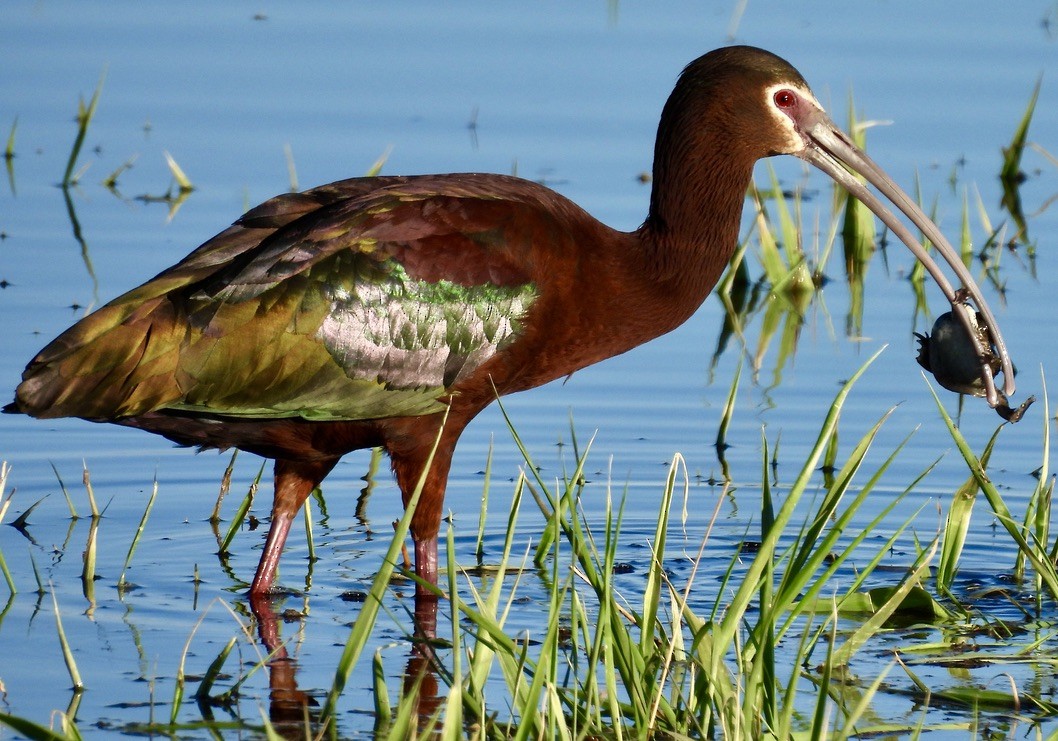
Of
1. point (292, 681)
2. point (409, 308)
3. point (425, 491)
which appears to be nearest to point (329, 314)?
point (409, 308)

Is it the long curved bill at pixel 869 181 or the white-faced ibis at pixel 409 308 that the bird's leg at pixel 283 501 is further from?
the long curved bill at pixel 869 181

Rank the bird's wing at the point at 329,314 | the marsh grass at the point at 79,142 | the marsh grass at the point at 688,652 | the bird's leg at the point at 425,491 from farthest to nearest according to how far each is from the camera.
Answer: the marsh grass at the point at 79,142, the bird's leg at the point at 425,491, the bird's wing at the point at 329,314, the marsh grass at the point at 688,652

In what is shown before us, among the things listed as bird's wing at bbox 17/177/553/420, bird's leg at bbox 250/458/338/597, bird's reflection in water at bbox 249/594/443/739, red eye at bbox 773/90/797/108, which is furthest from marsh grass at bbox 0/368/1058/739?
red eye at bbox 773/90/797/108

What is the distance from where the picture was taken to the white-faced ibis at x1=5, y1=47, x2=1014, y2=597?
576 centimetres

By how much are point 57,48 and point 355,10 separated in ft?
7.02

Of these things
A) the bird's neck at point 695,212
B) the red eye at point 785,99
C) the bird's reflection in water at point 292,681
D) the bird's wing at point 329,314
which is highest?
the red eye at point 785,99

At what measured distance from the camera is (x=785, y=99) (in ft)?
21.0

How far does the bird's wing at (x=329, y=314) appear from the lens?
5742 mm

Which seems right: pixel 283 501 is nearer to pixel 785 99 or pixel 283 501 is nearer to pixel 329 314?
pixel 329 314

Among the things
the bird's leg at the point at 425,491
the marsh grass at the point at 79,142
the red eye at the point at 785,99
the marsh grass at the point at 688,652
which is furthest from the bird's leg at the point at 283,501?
the marsh grass at the point at 79,142

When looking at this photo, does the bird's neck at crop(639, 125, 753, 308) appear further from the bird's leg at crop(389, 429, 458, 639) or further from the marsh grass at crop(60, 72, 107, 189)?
the marsh grass at crop(60, 72, 107, 189)

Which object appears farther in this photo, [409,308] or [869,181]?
[869,181]

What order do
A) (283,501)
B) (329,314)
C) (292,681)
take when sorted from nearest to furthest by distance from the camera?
(292,681) → (329,314) → (283,501)

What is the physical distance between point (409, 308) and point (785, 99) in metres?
1.46
